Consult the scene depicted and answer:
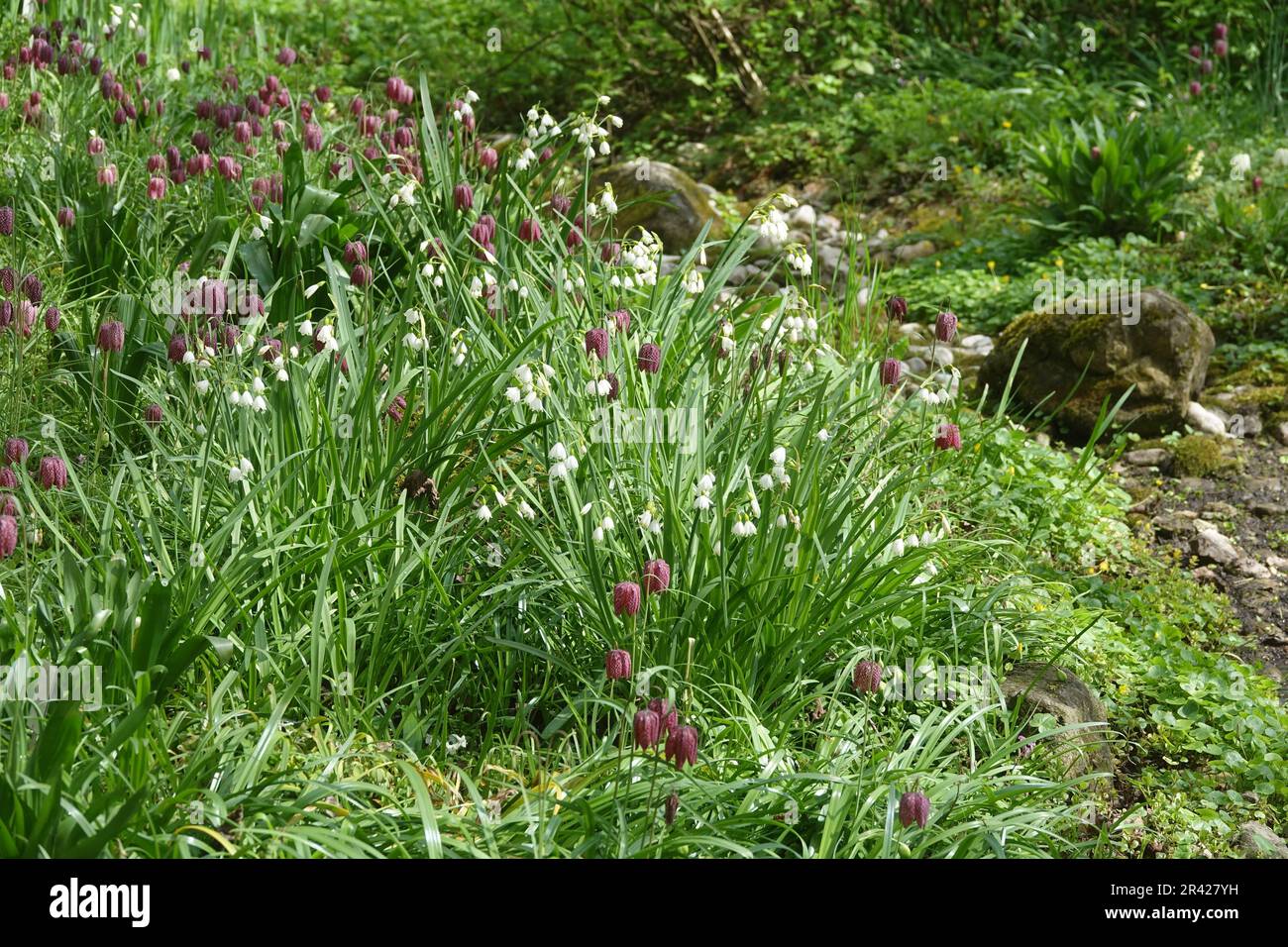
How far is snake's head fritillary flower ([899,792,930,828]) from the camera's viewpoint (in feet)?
8.87

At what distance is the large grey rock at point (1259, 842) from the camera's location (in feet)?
11.0

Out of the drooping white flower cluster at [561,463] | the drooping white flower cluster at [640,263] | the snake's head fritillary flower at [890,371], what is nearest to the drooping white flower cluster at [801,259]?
the snake's head fritillary flower at [890,371]

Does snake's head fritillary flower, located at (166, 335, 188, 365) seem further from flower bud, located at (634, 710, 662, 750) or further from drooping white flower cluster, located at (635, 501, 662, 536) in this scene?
flower bud, located at (634, 710, 662, 750)

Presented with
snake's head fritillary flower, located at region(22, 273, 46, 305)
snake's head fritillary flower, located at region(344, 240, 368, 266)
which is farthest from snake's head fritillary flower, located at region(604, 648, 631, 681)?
snake's head fritillary flower, located at region(22, 273, 46, 305)

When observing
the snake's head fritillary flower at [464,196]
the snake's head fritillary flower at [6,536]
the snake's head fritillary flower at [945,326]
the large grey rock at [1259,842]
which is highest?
the snake's head fritillary flower at [464,196]

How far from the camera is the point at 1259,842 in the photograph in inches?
133

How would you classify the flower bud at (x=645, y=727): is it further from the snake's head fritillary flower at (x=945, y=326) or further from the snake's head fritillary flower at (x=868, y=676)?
the snake's head fritillary flower at (x=945, y=326)

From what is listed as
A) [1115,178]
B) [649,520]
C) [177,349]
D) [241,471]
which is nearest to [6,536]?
[241,471]

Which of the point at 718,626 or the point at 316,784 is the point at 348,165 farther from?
the point at 316,784

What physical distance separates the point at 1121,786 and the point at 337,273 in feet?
9.30

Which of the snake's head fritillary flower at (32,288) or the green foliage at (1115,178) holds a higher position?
the green foliage at (1115,178)

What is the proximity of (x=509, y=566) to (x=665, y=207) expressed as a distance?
4270 millimetres

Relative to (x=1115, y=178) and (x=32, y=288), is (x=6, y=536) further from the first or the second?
(x=1115, y=178)

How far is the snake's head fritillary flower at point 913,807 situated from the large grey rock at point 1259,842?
118cm
